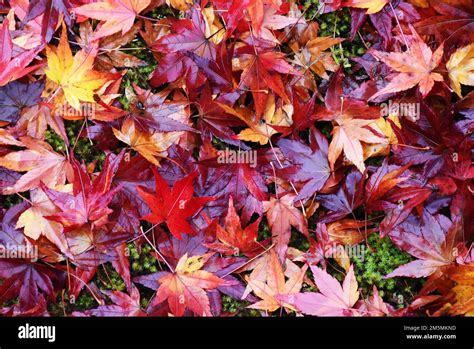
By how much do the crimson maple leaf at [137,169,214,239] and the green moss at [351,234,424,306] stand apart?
1.42 ft

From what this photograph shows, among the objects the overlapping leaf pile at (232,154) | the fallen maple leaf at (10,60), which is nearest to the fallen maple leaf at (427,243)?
the overlapping leaf pile at (232,154)

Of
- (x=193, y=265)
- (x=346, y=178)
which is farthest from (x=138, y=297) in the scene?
(x=346, y=178)

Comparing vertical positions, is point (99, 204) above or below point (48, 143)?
below

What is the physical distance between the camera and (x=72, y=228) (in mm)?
1254

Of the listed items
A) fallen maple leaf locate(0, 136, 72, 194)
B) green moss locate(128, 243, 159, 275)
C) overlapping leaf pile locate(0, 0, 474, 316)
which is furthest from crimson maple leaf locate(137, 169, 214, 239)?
fallen maple leaf locate(0, 136, 72, 194)

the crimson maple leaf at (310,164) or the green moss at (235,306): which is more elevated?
the crimson maple leaf at (310,164)

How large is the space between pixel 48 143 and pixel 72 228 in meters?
0.25

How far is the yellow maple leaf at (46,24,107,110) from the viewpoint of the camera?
1.26 m

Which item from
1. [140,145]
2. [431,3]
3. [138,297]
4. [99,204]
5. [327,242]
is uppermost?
[431,3]

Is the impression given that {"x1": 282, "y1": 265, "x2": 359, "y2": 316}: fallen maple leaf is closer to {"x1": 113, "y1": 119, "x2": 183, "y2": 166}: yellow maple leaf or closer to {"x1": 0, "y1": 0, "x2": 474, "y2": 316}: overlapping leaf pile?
{"x1": 0, "y1": 0, "x2": 474, "y2": 316}: overlapping leaf pile

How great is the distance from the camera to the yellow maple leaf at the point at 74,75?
126 cm

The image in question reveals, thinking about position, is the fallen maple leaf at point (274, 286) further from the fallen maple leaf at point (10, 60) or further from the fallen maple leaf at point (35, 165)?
the fallen maple leaf at point (10, 60)

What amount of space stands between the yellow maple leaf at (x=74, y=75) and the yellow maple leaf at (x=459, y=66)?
0.86 metres
